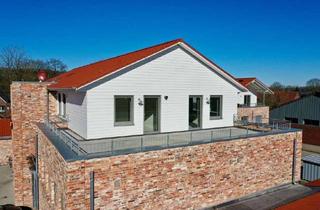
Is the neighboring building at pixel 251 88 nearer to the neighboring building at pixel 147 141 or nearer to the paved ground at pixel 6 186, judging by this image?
the neighboring building at pixel 147 141

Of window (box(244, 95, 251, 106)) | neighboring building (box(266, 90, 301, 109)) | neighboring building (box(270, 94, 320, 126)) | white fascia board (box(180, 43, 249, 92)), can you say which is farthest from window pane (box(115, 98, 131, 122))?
neighboring building (box(266, 90, 301, 109))

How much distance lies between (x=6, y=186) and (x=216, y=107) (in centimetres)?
1781

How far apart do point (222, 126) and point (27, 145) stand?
39.5 ft

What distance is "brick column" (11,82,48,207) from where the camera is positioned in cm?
1480

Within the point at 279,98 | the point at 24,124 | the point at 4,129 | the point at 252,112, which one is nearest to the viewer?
the point at 24,124

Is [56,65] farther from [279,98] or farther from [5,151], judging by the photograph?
[279,98]

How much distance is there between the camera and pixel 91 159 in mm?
7207

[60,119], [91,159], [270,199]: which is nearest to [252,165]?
[270,199]

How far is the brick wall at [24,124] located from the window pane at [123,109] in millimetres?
6653

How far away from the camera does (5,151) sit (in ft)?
78.9

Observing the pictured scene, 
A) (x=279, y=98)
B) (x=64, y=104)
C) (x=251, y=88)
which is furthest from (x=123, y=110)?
(x=279, y=98)

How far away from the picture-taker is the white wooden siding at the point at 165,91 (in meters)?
10.6

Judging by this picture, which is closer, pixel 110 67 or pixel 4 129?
pixel 110 67

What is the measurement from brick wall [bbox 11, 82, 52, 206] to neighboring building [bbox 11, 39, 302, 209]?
6cm
